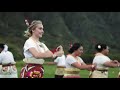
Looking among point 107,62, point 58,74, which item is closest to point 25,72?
point 107,62

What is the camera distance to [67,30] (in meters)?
10.1

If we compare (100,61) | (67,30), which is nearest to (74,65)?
(100,61)

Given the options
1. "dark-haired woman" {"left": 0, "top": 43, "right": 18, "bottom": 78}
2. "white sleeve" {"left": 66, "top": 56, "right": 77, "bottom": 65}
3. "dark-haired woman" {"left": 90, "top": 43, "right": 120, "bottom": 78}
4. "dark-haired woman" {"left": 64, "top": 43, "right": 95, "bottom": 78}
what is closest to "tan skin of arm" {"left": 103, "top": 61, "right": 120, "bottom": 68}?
"dark-haired woman" {"left": 90, "top": 43, "right": 120, "bottom": 78}

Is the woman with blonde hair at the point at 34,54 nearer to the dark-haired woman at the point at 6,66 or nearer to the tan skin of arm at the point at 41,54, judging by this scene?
the tan skin of arm at the point at 41,54

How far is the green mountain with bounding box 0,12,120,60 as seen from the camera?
865 centimetres

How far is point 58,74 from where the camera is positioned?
18.4ft

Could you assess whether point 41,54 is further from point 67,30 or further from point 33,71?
point 67,30

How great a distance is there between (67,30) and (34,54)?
289 inches

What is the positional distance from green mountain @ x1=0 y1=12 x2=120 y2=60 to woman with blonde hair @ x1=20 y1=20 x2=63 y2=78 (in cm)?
516

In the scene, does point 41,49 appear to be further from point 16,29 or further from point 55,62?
point 16,29

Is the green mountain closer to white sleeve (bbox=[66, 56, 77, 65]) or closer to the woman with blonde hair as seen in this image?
white sleeve (bbox=[66, 56, 77, 65])

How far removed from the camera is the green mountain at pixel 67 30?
28.4 feet
